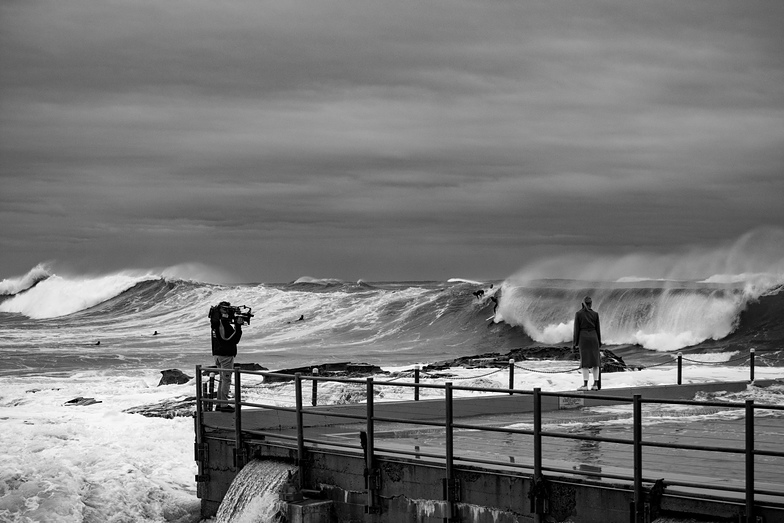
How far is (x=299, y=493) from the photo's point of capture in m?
8.95

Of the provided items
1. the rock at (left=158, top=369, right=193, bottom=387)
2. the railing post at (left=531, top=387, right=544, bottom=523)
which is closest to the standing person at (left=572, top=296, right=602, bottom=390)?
the railing post at (left=531, top=387, right=544, bottom=523)

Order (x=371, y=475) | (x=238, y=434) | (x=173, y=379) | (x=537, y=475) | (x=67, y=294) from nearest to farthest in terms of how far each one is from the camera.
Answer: (x=537, y=475), (x=371, y=475), (x=238, y=434), (x=173, y=379), (x=67, y=294)

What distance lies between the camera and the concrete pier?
696 cm

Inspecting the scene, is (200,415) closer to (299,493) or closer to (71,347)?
(299,493)

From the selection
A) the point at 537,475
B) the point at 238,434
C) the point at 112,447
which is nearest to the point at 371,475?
the point at 537,475

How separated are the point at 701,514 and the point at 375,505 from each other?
298 cm

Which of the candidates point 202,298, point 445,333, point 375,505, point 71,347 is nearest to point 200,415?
point 375,505

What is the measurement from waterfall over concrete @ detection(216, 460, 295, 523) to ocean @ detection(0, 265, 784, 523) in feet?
5.73

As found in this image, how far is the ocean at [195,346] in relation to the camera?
481 inches

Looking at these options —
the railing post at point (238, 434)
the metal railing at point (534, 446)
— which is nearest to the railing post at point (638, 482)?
the metal railing at point (534, 446)

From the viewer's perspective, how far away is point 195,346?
4253cm

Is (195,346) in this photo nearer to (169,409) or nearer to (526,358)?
(526,358)

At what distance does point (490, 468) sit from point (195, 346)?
35.9 metres

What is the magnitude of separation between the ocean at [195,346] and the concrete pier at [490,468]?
6.21 ft
